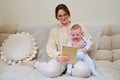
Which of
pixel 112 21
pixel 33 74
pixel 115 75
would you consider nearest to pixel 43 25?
pixel 33 74

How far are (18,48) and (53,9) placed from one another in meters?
0.68

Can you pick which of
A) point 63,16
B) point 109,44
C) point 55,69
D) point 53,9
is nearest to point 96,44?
point 109,44

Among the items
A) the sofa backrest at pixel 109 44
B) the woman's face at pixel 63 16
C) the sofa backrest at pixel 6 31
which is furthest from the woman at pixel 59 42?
the sofa backrest at pixel 6 31

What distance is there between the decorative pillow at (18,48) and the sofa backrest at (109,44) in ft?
2.29

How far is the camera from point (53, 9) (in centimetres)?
255

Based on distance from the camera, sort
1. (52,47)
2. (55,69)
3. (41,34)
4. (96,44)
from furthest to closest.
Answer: (41,34)
(96,44)
(52,47)
(55,69)

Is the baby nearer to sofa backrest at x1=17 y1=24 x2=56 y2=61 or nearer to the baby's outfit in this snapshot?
the baby's outfit

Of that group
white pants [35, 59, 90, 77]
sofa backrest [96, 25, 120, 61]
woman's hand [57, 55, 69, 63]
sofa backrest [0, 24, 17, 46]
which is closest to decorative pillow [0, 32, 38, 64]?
sofa backrest [0, 24, 17, 46]

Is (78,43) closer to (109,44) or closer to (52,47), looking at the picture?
(52,47)

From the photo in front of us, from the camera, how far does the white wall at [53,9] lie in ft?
8.02

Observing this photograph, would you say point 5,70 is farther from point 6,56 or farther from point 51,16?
point 51,16

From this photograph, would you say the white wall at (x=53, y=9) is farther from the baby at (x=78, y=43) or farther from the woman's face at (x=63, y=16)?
the baby at (x=78, y=43)

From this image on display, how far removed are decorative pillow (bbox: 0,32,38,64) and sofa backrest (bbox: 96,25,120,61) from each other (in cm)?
70

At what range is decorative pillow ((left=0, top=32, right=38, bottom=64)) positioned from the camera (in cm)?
218
